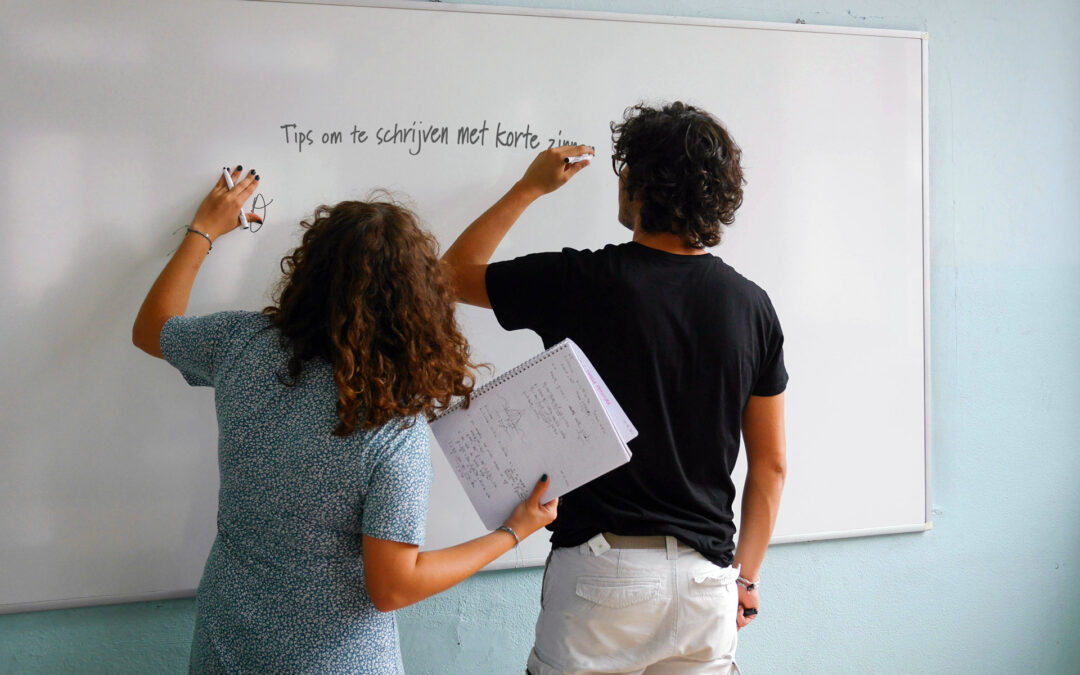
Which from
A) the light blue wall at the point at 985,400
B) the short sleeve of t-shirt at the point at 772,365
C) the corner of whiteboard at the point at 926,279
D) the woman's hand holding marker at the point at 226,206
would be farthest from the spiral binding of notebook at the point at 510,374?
the corner of whiteboard at the point at 926,279

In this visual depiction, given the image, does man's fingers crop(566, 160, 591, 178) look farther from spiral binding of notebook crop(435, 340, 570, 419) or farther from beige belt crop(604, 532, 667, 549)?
beige belt crop(604, 532, 667, 549)

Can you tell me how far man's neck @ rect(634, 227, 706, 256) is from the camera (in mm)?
1093

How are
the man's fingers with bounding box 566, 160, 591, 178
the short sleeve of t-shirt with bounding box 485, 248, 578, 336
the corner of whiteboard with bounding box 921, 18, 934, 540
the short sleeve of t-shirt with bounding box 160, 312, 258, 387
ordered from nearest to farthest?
the short sleeve of t-shirt with bounding box 160, 312, 258, 387 < the short sleeve of t-shirt with bounding box 485, 248, 578, 336 < the man's fingers with bounding box 566, 160, 591, 178 < the corner of whiteboard with bounding box 921, 18, 934, 540

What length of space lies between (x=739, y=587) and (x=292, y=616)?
698 mm

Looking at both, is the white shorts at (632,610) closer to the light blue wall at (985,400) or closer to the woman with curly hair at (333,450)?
the woman with curly hair at (333,450)

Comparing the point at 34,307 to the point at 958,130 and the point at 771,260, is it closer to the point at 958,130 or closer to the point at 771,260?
the point at 771,260

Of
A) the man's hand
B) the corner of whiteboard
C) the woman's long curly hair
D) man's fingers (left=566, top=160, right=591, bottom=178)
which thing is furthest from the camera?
the corner of whiteboard

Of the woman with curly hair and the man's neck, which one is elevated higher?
the man's neck

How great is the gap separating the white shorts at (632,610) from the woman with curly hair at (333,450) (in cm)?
15

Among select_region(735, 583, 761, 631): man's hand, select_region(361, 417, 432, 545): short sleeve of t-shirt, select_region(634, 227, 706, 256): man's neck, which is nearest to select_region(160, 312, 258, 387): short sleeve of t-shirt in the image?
select_region(361, 417, 432, 545): short sleeve of t-shirt

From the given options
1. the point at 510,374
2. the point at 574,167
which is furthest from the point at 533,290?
the point at 574,167

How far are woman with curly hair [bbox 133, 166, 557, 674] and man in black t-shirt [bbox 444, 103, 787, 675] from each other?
0.18 meters

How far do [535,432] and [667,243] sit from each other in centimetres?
33

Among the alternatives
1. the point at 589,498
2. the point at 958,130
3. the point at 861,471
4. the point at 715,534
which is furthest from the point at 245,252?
the point at 958,130
